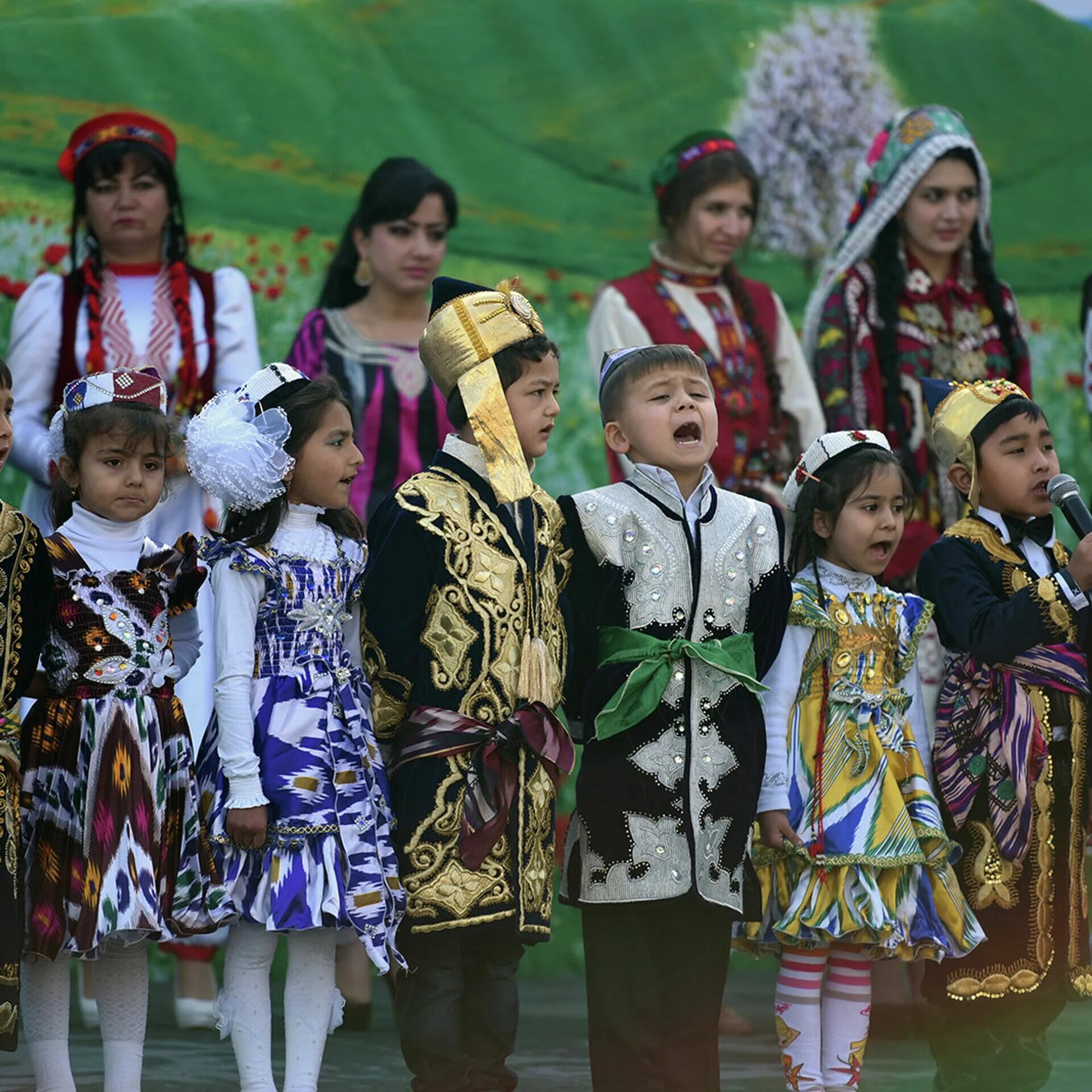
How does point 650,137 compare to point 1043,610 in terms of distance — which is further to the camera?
point 650,137

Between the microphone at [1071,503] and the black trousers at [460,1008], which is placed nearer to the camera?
the black trousers at [460,1008]

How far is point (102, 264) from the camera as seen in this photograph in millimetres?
4781

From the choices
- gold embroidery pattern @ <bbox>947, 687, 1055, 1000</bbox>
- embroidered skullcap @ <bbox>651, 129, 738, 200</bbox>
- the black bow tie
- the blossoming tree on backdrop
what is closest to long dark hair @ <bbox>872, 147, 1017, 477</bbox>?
the blossoming tree on backdrop

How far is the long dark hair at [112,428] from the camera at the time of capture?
11.4ft

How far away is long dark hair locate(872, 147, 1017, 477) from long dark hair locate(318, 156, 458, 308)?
3.87ft

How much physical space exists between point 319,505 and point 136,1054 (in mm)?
1021

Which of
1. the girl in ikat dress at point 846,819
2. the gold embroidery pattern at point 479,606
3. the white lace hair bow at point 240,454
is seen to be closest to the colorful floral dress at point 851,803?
the girl in ikat dress at point 846,819

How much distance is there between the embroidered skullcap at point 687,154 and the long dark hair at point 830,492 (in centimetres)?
157

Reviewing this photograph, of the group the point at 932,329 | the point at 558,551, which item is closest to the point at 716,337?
the point at 932,329

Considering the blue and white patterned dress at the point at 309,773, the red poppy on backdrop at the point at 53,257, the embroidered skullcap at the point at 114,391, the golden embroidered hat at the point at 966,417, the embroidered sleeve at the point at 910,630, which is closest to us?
the blue and white patterned dress at the point at 309,773

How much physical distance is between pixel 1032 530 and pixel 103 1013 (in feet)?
6.94

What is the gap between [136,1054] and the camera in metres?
3.40

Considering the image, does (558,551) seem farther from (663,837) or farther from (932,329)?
(932,329)

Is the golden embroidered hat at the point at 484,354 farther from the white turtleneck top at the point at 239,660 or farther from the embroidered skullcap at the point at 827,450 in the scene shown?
the embroidered skullcap at the point at 827,450
